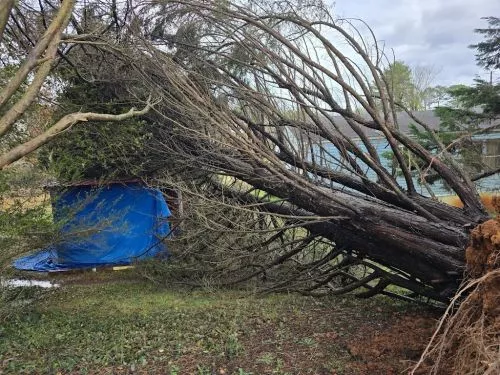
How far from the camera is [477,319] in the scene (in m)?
3.81

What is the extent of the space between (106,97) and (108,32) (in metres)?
1.25

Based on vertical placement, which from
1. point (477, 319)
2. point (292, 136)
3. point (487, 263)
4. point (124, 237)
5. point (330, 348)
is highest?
point (292, 136)

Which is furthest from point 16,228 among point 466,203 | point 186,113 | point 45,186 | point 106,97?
point 466,203

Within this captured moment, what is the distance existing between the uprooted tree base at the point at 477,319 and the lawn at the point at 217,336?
0.79 meters

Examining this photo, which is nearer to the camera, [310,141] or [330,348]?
Answer: [330,348]

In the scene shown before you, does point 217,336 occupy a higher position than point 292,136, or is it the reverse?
point 292,136

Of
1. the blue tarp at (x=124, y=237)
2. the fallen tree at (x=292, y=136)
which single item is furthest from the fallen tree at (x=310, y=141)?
the blue tarp at (x=124, y=237)

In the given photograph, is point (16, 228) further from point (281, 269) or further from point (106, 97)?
point (281, 269)

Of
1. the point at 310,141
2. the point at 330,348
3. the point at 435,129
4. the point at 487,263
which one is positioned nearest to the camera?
the point at 487,263

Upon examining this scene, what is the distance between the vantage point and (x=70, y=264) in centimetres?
1129

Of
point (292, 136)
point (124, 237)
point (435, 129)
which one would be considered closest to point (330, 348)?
point (292, 136)

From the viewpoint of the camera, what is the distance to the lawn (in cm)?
472

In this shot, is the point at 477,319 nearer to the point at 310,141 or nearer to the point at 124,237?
the point at 310,141

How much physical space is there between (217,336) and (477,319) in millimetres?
2832
